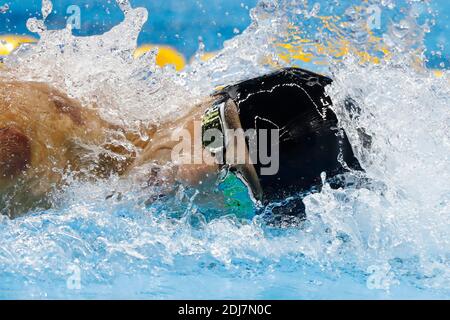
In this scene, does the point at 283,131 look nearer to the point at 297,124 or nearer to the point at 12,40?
the point at 297,124

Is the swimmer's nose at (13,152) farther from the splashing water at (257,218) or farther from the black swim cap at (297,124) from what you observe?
the black swim cap at (297,124)

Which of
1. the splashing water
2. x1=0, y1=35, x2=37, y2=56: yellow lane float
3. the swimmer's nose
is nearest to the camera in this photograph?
the swimmer's nose

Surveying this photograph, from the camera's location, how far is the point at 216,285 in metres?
1.57

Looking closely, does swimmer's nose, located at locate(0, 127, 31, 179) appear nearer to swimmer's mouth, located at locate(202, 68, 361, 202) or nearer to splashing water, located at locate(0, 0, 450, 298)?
splashing water, located at locate(0, 0, 450, 298)

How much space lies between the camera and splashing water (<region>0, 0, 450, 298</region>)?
5.32 feet

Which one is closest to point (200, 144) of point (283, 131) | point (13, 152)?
point (283, 131)

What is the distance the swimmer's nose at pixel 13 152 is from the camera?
4.99 feet

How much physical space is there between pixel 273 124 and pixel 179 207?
0.38 meters

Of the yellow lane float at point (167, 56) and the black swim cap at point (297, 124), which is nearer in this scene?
the black swim cap at point (297, 124)

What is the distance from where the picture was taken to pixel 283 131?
1597mm

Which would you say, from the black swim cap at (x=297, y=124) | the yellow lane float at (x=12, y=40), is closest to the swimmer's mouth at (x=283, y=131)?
the black swim cap at (x=297, y=124)

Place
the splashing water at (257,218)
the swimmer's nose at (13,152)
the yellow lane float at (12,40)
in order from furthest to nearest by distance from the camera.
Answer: the yellow lane float at (12,40) < the splashing water at (257,218) < the swimmer's nose at (13,152)

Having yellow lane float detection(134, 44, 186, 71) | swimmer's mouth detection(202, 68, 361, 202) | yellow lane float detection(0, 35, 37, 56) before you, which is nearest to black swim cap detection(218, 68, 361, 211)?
swimmer's mouth detection(202, 68, 361, 202)
